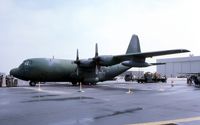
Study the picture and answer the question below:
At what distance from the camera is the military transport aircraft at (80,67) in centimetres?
3306

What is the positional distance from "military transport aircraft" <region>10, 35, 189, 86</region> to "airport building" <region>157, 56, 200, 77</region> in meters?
131

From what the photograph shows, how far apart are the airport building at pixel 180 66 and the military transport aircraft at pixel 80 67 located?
130602 millimetres

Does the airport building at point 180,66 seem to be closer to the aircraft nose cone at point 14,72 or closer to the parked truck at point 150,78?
the parked truck at point 150,78

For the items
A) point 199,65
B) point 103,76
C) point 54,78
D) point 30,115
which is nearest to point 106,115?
point 30,115

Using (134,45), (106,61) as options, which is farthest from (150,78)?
(106,61)

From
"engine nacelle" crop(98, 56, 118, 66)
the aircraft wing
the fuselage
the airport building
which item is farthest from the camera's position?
the airport building

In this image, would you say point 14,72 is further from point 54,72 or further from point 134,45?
point 134,45

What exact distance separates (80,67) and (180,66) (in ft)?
479

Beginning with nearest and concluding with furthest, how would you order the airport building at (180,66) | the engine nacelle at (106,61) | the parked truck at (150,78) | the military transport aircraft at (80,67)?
the military transport aircraft at (80,67)
the engine nacelle at (106,61)
the parked truck at (150,78)
the airport building at (180,66)

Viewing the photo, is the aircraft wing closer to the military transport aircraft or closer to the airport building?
the military transport aircraft

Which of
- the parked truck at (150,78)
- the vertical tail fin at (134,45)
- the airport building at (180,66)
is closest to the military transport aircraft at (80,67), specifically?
the vertical tail fin at (134,45)

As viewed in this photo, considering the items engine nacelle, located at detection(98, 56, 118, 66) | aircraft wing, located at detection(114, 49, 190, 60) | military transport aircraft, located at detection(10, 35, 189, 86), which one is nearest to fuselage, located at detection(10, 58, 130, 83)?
military transport aircraft, located at detection(10, 35, 189, 86)

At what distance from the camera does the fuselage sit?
3341cm

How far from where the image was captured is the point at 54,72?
34.6 metres
